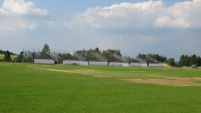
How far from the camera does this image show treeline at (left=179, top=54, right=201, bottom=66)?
119225 mm

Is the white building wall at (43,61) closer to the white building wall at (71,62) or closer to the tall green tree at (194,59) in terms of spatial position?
the white building wall at (71,62)

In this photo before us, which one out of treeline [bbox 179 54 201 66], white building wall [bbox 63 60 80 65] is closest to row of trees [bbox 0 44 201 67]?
treeline [bbox 179 54 201 66]

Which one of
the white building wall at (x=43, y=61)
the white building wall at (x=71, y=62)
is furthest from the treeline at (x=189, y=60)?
the white building wall at (x=43, y=61)

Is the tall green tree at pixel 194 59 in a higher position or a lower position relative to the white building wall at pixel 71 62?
higher

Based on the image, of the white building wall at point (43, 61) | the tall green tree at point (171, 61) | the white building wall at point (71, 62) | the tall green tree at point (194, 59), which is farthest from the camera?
the tall green tree at point (171, 61)

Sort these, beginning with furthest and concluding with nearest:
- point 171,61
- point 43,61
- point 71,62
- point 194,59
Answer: point 171,61 → point 194,59 → point 71,62 → point 43,61

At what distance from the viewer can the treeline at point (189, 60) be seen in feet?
391

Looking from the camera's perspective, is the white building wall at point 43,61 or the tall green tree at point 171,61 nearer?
the white building wall at point 43,61

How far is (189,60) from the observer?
394 feet

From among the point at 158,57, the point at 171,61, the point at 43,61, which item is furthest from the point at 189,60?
the point at 43,61

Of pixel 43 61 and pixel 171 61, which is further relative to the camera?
pixel 171 61

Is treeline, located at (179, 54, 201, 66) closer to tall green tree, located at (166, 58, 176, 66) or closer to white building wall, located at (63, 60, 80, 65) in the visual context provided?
tall green tree, located at (166, 58, 176, 66)

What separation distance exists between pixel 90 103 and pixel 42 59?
8234cm

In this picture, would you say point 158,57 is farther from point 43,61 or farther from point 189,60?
point 43,61
